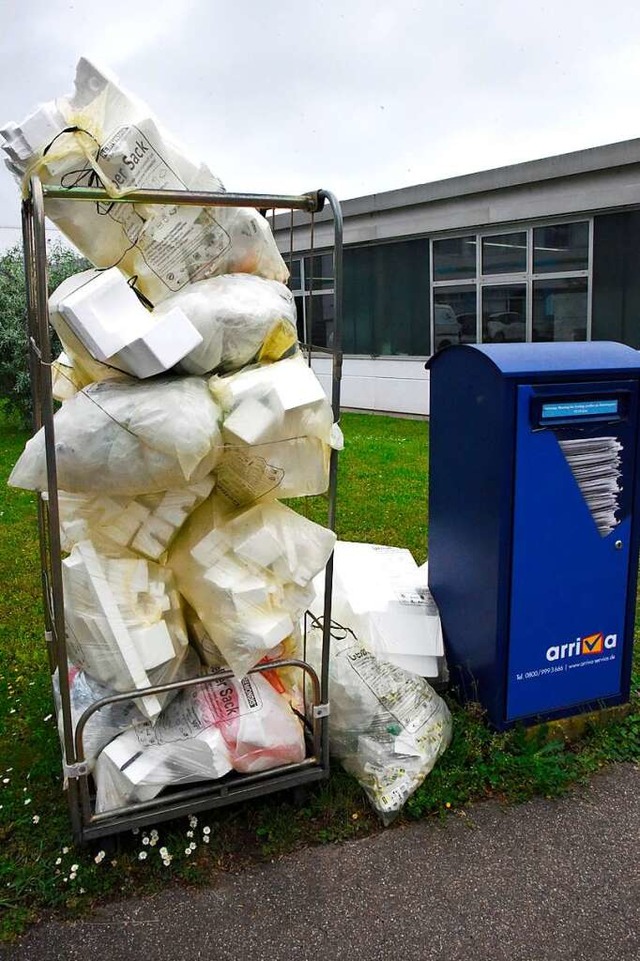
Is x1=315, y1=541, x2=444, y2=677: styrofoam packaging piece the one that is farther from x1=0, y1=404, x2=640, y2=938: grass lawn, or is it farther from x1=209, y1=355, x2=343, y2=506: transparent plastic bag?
x1=209, y1=355, x2=343, y2=506: transparent plastic bag

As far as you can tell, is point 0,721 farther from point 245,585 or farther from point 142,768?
point 245,585

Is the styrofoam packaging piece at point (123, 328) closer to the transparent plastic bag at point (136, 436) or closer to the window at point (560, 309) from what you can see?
the transparent plastic bag at point (136, 436)

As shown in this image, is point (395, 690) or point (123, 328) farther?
point (395, 690)

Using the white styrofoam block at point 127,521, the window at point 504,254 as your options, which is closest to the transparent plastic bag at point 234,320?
the white styrofoam block at point 127,521

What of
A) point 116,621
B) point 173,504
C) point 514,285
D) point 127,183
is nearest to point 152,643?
point 116,621

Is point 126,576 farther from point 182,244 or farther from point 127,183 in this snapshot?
point 127,183

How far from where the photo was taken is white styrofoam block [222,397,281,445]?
7.48 feet

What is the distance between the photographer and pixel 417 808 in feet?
9.00

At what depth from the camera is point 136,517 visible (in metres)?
2.50

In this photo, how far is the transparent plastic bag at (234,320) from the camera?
2.38 m

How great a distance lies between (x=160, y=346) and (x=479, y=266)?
11.0m

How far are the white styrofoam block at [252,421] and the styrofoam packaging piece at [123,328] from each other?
0.23 metres

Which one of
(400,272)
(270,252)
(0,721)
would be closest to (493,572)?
(270,252)

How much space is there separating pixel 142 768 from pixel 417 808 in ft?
3.26
